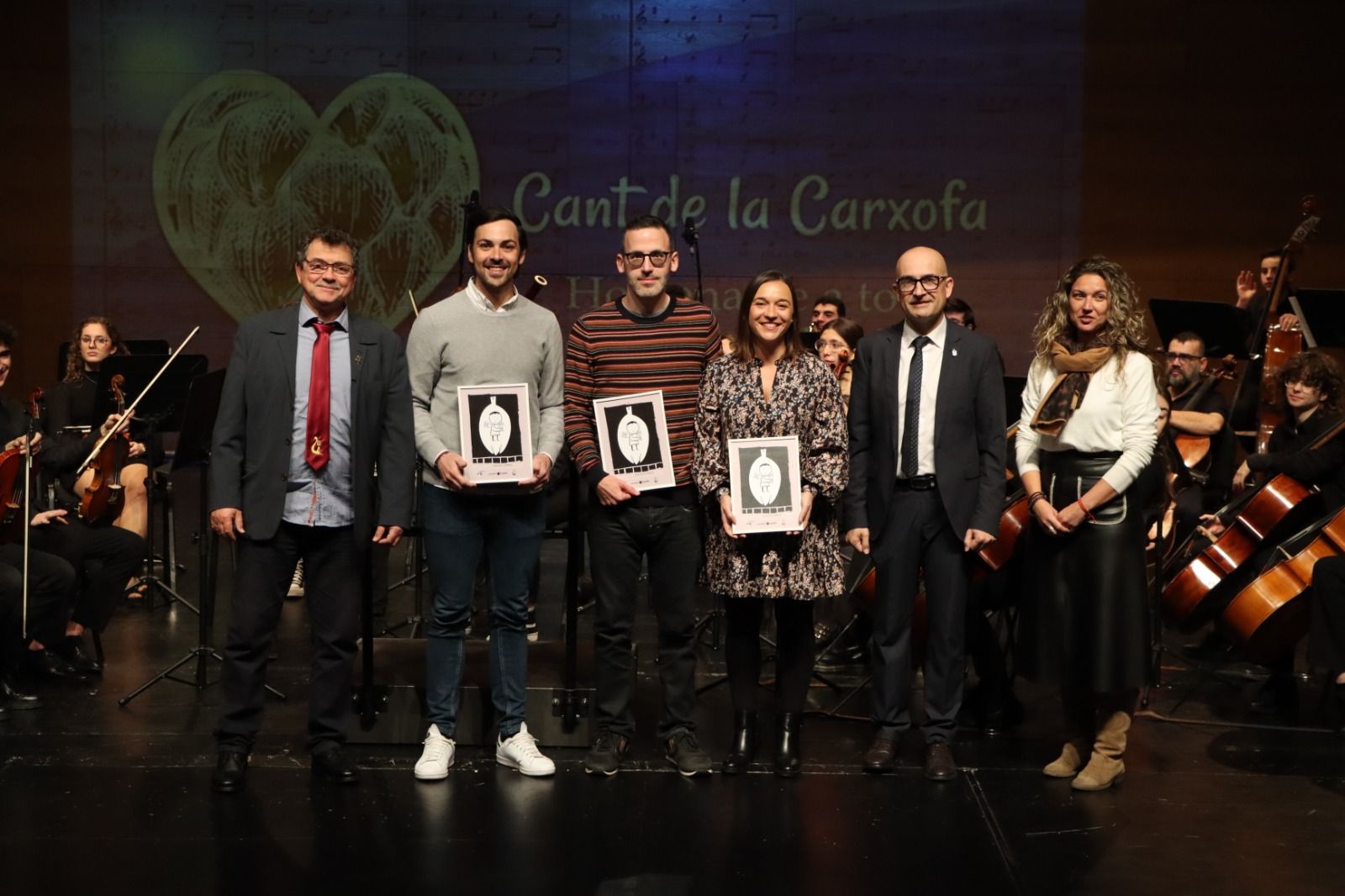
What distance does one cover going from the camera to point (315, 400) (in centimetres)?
393

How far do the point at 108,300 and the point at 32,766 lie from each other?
6549mm

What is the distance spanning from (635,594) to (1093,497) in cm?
135

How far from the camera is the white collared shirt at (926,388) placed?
409 centimetres

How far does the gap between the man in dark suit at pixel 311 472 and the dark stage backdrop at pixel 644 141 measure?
611cm

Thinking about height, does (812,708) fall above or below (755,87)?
below

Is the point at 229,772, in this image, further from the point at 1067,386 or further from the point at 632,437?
the point at 1067,386

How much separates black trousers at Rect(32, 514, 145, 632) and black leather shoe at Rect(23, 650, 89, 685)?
0.61 feet

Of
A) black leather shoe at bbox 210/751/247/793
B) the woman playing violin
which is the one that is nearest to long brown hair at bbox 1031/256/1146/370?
black leather shoe at bbox 210/751/247/793

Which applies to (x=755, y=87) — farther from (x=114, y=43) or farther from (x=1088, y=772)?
(x=1088, y=772)

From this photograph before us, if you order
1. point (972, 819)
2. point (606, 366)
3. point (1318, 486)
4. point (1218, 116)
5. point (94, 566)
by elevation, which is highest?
point (1218, 116)

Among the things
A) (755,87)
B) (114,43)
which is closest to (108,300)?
(114,43)

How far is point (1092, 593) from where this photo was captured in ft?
13.0

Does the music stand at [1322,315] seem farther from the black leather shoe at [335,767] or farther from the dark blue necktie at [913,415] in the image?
the black leather shoe at [335,767]

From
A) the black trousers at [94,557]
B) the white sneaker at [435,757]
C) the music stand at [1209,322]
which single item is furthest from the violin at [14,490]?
the music stand at [1209,322]
